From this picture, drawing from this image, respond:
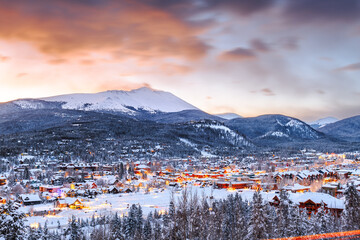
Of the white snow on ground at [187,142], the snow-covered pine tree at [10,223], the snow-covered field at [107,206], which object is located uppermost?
the white snow on ground at [187,142]

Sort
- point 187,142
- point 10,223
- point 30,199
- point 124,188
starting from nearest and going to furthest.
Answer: point 10,223 → point 30,199 → point 124,188 → point 187,142

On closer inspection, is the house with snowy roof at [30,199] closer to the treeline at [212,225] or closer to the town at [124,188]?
the town at [124,188]

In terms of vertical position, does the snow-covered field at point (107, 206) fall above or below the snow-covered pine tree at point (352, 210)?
below

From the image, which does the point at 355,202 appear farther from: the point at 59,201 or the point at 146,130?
the point at 146,130

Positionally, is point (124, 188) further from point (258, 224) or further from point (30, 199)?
point (258, 224)

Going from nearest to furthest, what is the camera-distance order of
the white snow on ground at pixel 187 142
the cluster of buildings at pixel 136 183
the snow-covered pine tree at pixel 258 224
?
the snow-covered pine tree at pixel 258 224
the cluster of buildings at pixel 136 183
the white snow on ground at pixel 187 142

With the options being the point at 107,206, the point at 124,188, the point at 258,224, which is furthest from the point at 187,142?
the point at 258,224

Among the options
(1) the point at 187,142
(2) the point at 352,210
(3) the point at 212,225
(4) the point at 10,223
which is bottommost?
(3) the point at 212,225

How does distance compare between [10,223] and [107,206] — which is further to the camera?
[107,206]

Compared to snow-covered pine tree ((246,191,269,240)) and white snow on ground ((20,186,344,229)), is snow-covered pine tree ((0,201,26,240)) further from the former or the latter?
white snow on ground ((20,186,344,229))

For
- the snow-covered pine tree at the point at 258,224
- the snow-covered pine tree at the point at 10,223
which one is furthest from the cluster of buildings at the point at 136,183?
the snow-covered pine tree at the point at 10,223

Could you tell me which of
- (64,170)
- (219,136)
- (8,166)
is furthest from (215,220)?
(219,136)

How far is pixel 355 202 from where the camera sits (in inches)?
1054

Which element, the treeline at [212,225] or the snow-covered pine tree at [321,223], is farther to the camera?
the snow-covered pine tree at [321,223]
